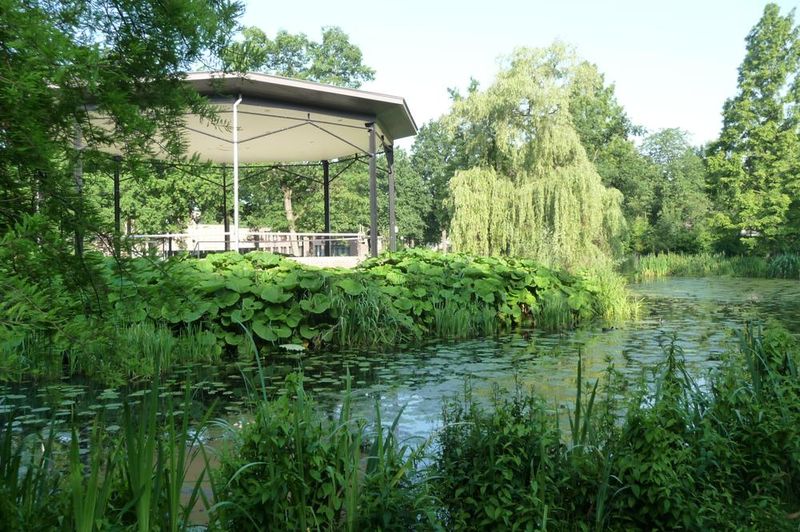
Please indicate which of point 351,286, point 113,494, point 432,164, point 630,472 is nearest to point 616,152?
point 432,164

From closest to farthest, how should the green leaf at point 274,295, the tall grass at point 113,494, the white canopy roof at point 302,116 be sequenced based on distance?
the tall grass at point 113,494
the green leaf at point 274,295
the white canopy roof at point 302,116

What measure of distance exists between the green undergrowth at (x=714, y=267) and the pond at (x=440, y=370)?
11.0 m

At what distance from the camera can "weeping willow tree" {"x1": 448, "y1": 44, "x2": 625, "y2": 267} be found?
14.5m

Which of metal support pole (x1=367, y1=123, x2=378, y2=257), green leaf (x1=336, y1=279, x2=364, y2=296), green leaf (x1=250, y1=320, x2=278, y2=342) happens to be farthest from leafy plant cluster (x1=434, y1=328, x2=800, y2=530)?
metal support pole (x1=367, y1=123, x2=378, y2=257)

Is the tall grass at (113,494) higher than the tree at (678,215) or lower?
lower

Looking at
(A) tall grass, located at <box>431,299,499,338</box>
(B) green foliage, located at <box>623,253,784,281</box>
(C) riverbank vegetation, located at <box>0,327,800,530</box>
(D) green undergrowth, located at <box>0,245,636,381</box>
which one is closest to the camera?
(C) riverbank vegetation, located at <box>0,327,800,530</box>

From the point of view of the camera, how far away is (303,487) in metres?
2.25

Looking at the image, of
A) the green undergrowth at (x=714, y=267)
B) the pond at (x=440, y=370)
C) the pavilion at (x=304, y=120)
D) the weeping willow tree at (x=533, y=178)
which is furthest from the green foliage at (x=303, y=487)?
the green undergrowth at (x=714, y=267)

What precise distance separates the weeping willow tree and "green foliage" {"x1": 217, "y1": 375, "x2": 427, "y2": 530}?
12.2 meters

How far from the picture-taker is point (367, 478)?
240 cm

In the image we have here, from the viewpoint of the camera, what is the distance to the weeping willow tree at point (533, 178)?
14.5 meters

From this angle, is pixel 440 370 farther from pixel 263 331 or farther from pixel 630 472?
pixel 630 472

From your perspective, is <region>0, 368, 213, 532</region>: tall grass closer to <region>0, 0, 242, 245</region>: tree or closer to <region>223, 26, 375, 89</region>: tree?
<region>0, 0, 242, 245</region>: tree

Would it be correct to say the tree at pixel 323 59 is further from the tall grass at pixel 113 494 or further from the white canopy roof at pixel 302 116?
the tall grass at pixel 113 494
